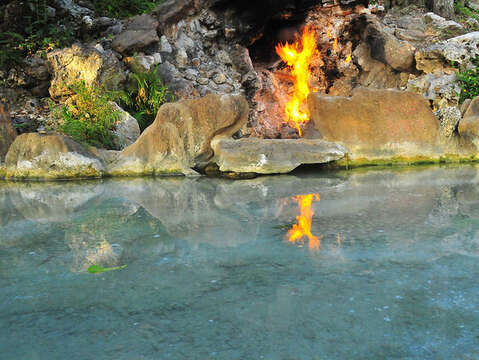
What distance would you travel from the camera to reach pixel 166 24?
26.9ft

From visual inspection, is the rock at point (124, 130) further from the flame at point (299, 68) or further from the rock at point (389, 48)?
the rock at point (389, 48)

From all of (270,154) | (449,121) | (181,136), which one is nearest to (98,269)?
(270,154)

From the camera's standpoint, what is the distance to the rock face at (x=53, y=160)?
205 inches

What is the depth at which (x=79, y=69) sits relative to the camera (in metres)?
7.12

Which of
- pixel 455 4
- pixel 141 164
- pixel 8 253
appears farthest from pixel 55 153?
pixel 455 4

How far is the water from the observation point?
131 centimetres

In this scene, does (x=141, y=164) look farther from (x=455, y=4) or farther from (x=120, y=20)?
(x=455, y=4)

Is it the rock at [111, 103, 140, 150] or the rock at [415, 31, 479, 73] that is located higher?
the rock at [415, 31, 479, 73]

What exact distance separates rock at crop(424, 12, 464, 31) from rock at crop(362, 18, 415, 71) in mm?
932

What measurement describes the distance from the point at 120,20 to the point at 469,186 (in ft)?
23.8

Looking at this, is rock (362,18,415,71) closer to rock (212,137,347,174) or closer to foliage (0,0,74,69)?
rock (212,137,347,174)

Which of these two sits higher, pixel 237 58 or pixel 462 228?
pixel 237 58

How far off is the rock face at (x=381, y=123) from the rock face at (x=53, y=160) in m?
3.15

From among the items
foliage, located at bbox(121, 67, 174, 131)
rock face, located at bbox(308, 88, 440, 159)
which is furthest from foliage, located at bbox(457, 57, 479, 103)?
foliage, located at bbox(121, 67, 174, 131)
